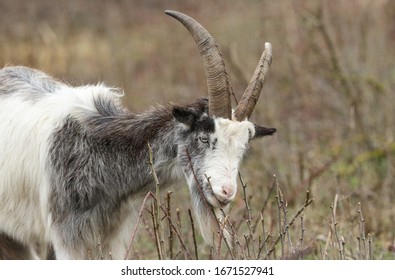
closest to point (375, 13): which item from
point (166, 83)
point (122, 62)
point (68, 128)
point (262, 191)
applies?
point (166, 83)

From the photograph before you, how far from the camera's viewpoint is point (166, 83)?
1703cm

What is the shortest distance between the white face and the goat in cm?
1

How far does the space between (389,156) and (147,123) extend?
4.81 m

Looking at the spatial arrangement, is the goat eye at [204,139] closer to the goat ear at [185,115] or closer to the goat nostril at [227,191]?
the goat ear at [185,115]

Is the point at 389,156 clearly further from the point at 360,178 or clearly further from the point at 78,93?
the point at 78,93

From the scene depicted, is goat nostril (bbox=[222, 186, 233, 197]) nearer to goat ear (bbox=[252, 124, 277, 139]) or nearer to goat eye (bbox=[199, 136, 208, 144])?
goat eye (bbox=[199, 136, 208, 144])

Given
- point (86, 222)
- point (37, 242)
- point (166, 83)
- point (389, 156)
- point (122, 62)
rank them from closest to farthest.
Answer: point (86, 222)
point (37, 242)
point (389, 156)
point (166, 83)
point (122, 62)

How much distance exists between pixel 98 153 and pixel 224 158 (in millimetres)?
1115

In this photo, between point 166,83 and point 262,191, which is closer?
point 262,191

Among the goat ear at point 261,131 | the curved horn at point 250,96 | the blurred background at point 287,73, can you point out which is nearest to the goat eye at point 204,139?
the curved horn at point 250,96

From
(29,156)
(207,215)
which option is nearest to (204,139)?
(207,215)

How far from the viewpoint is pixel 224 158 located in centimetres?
604

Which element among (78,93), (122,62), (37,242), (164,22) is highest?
(164,22)

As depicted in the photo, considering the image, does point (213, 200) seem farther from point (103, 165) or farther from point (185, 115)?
point (103, 165)
